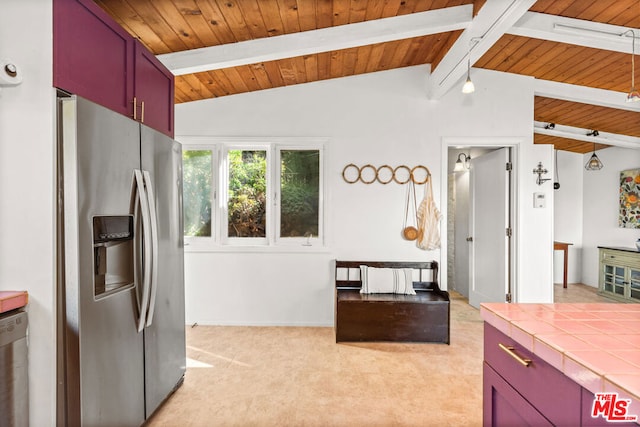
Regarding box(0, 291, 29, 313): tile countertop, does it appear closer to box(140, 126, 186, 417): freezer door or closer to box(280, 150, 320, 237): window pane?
box(140, 126, 186, 417): freezer door

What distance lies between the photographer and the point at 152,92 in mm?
2180

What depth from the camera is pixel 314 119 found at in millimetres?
3715

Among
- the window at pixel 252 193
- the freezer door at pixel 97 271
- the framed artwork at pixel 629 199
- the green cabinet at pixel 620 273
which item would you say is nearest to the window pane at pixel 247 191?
the window at pixel 252 193

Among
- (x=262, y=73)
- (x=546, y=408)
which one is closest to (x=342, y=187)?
(x=262, y=73)

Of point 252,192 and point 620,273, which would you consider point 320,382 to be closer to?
point 252,192

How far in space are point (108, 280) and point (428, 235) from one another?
114 inches

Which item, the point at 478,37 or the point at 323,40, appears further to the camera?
the point at 323,40

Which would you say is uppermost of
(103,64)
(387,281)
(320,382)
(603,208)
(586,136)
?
(586,136)

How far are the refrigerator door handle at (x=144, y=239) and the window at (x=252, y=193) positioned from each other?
1.89m

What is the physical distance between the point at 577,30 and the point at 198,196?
365 cm

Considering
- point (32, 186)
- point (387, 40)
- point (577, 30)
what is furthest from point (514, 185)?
point (32, 186)

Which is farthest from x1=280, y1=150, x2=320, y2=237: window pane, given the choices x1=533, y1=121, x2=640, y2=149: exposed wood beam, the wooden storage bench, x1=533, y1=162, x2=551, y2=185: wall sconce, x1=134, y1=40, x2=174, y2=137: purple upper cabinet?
x1=533, y1=121, x2=640, y2=149: exposed wood beam

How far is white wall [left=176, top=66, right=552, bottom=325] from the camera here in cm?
369

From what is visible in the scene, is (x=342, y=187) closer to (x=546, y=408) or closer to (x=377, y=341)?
(x=377, y=341)
